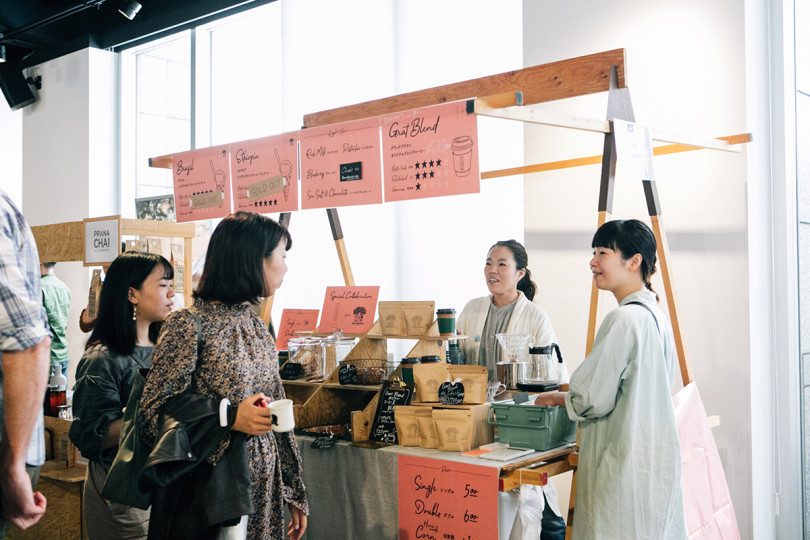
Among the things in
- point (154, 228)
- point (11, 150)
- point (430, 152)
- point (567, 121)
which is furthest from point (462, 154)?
point (11, 150)

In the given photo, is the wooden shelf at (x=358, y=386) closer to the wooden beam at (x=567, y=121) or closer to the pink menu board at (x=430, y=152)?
the pink menu board at (x=430, y=152)

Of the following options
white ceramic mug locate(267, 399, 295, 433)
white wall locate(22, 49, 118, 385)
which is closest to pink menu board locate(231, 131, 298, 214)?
white ceramic mug locate(267, 399, 295, 433)

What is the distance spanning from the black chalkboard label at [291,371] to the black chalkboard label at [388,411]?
2.06ft

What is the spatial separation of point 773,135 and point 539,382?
1895mm

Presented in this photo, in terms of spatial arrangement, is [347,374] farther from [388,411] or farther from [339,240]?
[339,240]

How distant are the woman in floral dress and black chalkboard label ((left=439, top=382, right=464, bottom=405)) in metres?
0.80

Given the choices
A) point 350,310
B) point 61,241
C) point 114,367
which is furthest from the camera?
point 61,241

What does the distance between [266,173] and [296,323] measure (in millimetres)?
960

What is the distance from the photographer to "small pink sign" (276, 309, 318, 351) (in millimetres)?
4109

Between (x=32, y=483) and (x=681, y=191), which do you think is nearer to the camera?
(x=32, y=483)

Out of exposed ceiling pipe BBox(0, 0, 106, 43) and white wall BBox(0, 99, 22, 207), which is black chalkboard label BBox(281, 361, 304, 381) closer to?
exposed ceiling pipe BBox(0, 0, 106, 43)

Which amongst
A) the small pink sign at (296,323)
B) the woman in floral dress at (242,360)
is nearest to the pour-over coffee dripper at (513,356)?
the woman in floral dress at (242,360)

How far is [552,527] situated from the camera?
354 centimetres

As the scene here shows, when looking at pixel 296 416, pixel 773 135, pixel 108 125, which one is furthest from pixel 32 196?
pixel 773 135
